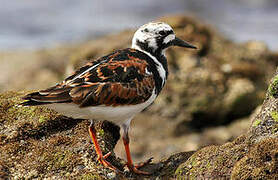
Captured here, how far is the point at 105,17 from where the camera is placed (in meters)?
28.6

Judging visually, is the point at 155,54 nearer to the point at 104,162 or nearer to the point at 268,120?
the point at 104,162

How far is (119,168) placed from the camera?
601 cm

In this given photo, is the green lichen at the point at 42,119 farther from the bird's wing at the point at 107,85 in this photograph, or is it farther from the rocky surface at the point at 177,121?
the bird's wing at the point at 107,85

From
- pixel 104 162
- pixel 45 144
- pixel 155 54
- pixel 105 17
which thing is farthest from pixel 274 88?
pixel 105 17

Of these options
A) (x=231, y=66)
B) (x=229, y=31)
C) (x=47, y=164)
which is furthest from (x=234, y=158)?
(x=229, y=31)

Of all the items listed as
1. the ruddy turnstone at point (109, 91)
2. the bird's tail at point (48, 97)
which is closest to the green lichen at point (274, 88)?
the ruddy turnstone at point (109, 91)

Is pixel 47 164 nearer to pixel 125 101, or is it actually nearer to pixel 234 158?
pixel 125 101

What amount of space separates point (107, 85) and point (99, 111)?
38 cm

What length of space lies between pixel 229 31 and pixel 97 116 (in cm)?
2014

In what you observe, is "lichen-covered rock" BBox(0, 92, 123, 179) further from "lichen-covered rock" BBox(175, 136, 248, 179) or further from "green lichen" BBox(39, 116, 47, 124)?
"lichen-covered rock" BBox(175, 136, 248, 179)

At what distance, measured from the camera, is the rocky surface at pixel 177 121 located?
5.30 meters

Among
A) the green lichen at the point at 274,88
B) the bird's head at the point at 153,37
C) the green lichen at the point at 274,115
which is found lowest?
the green lichen at the point at 274,115

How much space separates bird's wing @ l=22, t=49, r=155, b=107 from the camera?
5461 millimetres

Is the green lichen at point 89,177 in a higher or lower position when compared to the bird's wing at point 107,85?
lower
